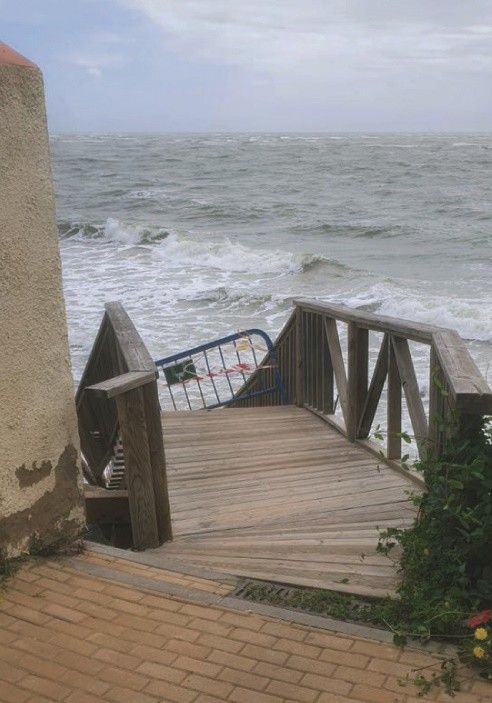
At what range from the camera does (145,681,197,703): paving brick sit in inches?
110

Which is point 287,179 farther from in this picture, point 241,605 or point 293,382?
point 241,605

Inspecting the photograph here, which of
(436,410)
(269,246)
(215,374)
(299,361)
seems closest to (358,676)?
(436,410)

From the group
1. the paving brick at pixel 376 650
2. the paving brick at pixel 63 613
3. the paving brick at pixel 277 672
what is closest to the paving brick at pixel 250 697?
the paving brick at pixel 277 672

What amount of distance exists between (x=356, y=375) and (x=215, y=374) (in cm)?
399

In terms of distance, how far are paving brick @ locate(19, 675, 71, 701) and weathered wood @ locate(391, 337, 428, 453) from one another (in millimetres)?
2583

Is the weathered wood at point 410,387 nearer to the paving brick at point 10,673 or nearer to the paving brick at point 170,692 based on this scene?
the paving brick at point 170,692

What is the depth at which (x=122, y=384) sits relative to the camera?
413 centimetres

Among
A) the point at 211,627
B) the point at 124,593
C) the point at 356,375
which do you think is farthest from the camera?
the point at 356,375

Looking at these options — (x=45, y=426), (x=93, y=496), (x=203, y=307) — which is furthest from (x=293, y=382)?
(x=203, y=307)

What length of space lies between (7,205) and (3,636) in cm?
170

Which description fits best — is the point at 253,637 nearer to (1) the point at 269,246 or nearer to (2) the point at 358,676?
(2) the point at 358,676

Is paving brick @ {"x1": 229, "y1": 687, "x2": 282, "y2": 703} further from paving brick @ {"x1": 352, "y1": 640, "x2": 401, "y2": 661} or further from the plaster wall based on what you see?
the plaster wall

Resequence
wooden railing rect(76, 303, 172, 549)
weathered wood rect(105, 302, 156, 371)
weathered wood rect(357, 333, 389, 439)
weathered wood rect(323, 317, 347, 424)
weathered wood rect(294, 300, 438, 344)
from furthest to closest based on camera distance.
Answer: weathered wood rect(323, 317, 347, 424) → weathered wood rect(357, 333, 389, 439) → weathered wood rect(294, 300, 438, 344) → weathered wood rect(105, 302, 156, 371) → wooden railing rect(76, 303, 172, 549)

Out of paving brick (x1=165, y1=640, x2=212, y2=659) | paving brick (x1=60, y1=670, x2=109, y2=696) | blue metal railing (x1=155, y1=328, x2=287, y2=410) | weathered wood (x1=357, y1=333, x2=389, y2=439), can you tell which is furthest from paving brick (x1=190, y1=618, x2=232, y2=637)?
blue metal railing (x1=155, y1=328, x2=287, y2=410)
